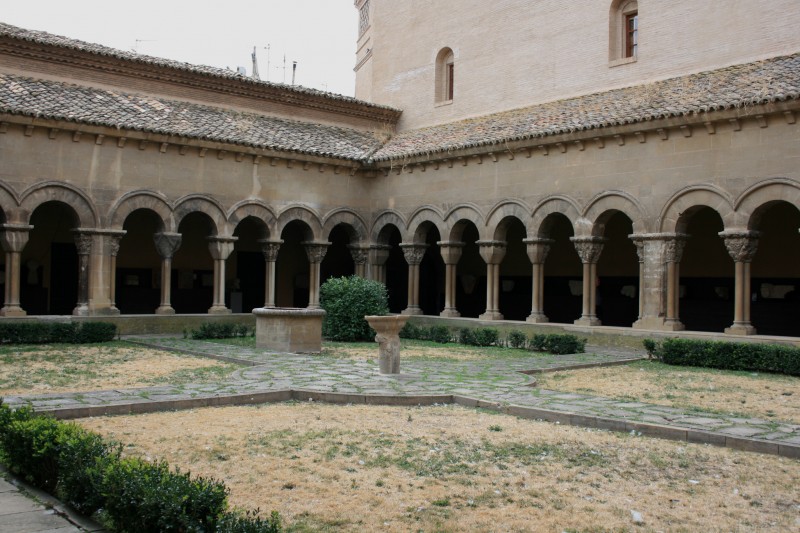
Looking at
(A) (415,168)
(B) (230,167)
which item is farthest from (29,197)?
A: (A) (415,168)

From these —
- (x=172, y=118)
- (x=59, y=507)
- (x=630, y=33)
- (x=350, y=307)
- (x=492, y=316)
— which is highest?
(x=630, y=33)

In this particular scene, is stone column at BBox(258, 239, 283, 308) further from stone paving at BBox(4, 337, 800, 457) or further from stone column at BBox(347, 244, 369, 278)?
stone paving at BBox(4, 337, 800, 457)

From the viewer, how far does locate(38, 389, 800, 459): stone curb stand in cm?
745

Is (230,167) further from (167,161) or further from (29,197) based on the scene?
(29,197)

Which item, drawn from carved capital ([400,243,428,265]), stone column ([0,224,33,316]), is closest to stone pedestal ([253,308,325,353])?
stone column ([0,224,33,316])

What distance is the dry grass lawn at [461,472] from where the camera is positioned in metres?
5.26

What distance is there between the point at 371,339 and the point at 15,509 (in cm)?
1423

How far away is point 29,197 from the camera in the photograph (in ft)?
59.0

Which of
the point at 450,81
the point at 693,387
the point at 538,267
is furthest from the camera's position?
the point at 450,81

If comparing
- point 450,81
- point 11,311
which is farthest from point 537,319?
point 11,311

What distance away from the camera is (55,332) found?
16781mm

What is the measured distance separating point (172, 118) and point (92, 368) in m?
9.84

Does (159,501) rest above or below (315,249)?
below

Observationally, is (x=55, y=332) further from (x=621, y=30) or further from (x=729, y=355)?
(x=621, y=30)
